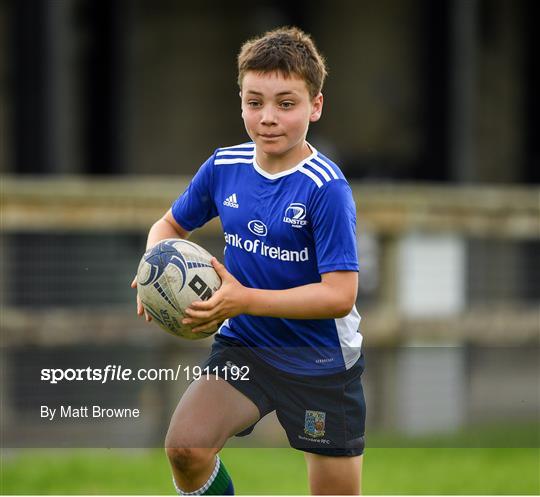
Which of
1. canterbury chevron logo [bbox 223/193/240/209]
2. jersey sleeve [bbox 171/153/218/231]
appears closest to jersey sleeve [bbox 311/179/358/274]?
canterbury chevron logo [bbox 223/193/240/209]

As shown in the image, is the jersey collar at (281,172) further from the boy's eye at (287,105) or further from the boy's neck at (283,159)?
the boy's eye at (287,105)

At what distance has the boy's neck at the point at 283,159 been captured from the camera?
5.01m

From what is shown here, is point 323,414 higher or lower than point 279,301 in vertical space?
lower

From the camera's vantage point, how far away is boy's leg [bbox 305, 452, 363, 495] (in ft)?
17.1

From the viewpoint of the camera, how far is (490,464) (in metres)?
9.18

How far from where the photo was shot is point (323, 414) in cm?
523

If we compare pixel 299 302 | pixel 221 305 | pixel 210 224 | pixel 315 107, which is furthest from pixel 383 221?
pixel 221 305

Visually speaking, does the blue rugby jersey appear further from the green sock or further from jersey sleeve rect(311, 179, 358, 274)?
the green sock

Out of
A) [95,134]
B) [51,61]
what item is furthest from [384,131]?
[51,61]

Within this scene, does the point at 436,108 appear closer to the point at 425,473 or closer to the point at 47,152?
the point at 47,152

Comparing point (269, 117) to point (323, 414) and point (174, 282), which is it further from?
point (323, 414)

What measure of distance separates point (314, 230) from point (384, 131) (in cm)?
1199

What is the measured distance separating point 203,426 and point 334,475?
59cm

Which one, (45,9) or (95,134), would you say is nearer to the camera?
(45,9)
